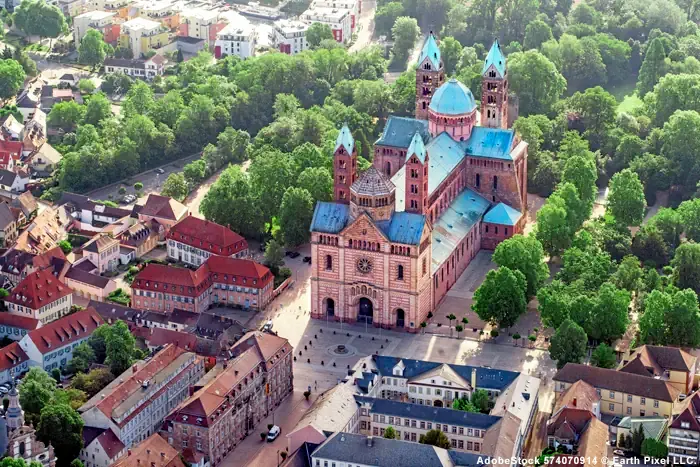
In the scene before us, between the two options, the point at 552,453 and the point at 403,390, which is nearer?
the point at 552,453

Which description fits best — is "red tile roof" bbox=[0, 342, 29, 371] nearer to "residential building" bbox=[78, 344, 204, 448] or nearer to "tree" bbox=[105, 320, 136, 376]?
"tree" bbox=[105, 320, 136, 376]

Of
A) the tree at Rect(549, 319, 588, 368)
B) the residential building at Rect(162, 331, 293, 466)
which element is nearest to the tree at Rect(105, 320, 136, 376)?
the residential building at Rect(162, 331, 293, 466)

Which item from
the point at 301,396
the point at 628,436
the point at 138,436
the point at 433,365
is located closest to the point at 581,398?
the point at 628,436

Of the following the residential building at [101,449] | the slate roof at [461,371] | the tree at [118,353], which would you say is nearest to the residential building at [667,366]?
the slate roof at [461,371]

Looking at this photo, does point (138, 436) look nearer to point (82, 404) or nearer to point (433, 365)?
point (82, 404)

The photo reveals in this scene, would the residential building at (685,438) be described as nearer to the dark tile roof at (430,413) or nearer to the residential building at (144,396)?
the dark tile roof at (430,413)
